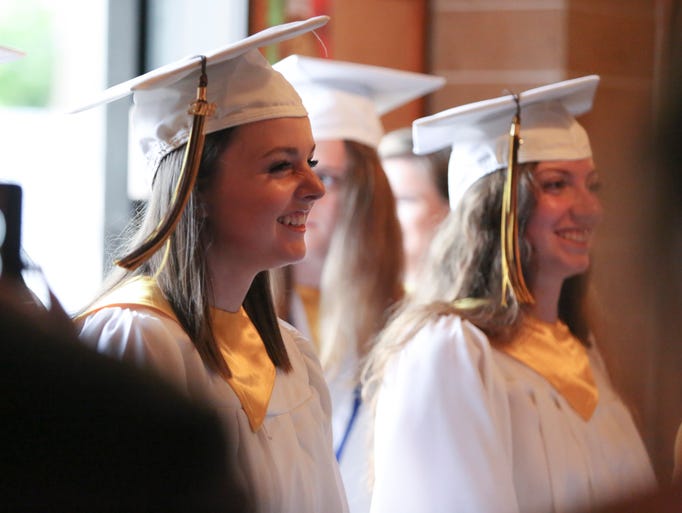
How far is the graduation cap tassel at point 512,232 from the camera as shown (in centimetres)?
246

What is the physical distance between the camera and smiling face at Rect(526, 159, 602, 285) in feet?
8.62

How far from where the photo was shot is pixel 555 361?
264 centimetres

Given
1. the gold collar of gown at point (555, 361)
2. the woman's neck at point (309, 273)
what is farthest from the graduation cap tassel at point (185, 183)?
the woman's neck at point (309, 273)

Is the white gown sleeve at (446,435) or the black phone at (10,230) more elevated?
the black phone at (10,230)

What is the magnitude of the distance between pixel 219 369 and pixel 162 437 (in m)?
1.10

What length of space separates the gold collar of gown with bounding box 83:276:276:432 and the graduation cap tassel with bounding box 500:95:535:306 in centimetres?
73

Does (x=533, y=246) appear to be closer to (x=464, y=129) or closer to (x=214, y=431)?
(x=464, y=129)

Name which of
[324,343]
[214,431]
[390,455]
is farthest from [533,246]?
[214,431]

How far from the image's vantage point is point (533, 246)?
104 inches

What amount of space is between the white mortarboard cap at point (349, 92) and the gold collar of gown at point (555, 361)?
94cm

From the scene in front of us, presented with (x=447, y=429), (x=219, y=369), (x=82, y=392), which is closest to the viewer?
(x=82, y=392)

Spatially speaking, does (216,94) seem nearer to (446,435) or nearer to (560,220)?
(446,435)

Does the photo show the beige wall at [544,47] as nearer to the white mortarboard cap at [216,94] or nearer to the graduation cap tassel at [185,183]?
the white mortarboard cap at [216,94]

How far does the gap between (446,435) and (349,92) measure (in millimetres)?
1389
